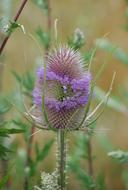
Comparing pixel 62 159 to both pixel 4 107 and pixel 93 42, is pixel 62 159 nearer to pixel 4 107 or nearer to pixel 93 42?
pixel 4 107

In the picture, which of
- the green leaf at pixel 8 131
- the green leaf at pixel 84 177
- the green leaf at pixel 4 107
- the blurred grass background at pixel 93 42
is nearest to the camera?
Result: the green leaf at pixel 8 131

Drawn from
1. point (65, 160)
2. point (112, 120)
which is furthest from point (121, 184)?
point (65, 160)

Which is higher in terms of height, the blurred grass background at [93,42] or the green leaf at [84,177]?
the blurred grass background at [93,42]

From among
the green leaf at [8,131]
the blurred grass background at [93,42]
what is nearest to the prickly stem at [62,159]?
the green leaf at [8,131]

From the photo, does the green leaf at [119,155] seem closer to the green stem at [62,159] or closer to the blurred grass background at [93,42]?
the green stem at [62,159]

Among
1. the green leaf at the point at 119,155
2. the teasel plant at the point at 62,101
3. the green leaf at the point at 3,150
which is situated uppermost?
the teasel plant at the point at 62,101
